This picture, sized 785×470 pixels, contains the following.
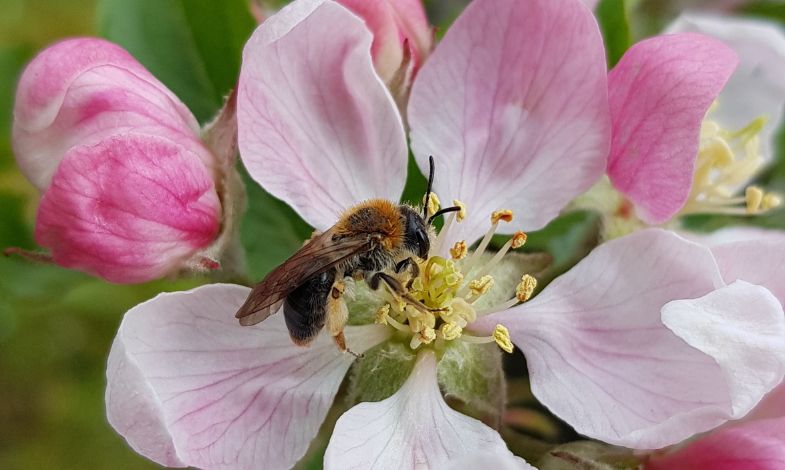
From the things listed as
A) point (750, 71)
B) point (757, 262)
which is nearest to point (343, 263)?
point (757, 262)

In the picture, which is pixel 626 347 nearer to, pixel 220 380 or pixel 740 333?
pixel 740 333

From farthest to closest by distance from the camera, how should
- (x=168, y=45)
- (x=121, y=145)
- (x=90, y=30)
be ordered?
(x=90, y=30) < (x=168, y=45) < (x=121, y=145)

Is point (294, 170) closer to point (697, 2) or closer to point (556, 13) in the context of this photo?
point (556, 13)

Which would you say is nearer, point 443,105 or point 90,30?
point 443,105

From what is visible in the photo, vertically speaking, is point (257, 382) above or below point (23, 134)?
below

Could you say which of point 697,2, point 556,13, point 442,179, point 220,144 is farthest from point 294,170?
point 697,2

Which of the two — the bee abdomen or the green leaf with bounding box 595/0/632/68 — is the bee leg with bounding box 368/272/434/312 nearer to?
the bee abdomen

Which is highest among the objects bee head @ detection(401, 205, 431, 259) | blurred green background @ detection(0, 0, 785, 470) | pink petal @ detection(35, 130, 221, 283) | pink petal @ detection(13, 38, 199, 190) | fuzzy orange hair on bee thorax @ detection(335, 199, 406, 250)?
pink petal @ detection(13, 38, 199, 190)

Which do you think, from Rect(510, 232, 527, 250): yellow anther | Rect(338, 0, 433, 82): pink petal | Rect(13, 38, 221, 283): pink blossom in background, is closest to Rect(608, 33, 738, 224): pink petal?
Rect(510, 232, 527, 250): yellow anther
